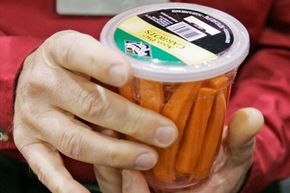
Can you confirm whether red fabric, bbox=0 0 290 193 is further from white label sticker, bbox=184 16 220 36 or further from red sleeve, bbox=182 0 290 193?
white label sticker, bbox=184 16 220 36

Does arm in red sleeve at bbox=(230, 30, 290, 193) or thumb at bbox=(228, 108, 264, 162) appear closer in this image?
thumb at bbox=(228, 108, 264, 162)

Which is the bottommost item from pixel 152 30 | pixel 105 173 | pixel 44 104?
pixel 105 173

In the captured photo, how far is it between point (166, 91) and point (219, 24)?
0.13 metres

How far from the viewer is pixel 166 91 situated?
1.86 feet

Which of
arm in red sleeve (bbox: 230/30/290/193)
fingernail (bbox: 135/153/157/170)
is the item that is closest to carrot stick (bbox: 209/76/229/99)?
fingernail (bbox: 135/153/157/170)

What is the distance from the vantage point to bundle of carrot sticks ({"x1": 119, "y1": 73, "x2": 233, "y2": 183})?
22.1 inches

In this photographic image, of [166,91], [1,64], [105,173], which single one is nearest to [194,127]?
[166,91]

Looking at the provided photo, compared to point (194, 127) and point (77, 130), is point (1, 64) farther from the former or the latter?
point (194, 127)

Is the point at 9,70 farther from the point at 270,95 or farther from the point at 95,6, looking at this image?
the point at 270,95

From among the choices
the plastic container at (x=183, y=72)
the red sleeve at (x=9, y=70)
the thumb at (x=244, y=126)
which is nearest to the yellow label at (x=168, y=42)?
the plastic container at (x=183, y=72)

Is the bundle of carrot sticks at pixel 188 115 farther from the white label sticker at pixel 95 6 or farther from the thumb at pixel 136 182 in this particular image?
the white label sticker at pixel 95 6

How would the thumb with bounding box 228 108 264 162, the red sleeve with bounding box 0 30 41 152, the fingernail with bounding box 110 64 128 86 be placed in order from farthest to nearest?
1. the red sleeve with bounding box 0 30 41 152
2. the thumb with bounding box 228 108 264 162
3. the fingernail with bounding box 110 64 128 86

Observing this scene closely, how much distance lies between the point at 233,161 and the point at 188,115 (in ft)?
0.58

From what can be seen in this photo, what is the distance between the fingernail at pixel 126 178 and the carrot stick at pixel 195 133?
66 millimetres
